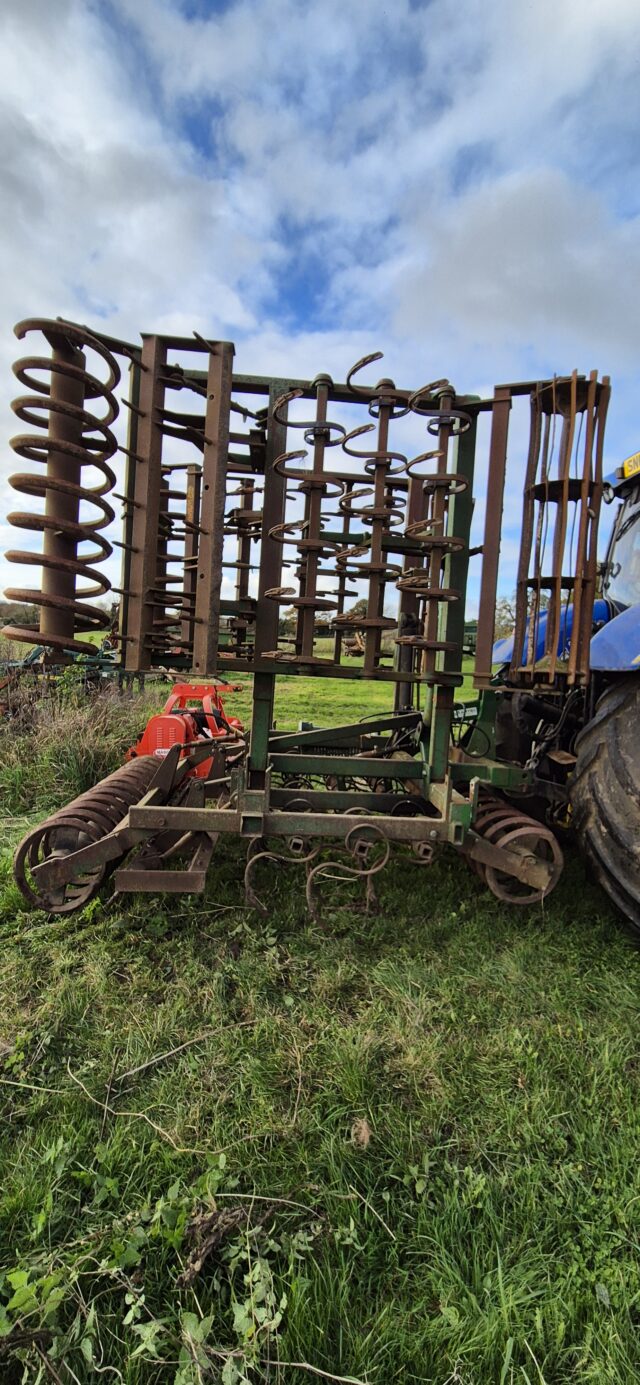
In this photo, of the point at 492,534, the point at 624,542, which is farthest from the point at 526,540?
the point at 624,542

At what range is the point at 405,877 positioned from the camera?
365cm

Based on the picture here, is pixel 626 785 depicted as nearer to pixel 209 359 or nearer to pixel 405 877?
pixel 405 877

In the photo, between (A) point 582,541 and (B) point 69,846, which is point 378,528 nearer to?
(A) point 582,541

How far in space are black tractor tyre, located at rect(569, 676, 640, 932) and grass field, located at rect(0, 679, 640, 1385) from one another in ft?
1.28

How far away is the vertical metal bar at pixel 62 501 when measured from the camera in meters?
2.21

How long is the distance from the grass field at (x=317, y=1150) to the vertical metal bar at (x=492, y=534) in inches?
49.6

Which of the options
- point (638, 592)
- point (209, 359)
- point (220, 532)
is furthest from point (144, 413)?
point (638, 592)

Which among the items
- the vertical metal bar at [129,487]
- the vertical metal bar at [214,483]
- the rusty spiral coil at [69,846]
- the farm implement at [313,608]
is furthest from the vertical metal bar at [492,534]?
the rusty spiral coil at [69,846]

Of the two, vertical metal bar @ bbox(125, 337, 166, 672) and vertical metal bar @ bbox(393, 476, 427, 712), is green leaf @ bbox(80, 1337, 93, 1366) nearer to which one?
vertical metal bar @ bbox(125, 337, 166, 672)

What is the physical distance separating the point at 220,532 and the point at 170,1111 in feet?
6.70

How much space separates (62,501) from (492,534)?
6.01 ft

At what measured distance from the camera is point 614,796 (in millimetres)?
2701

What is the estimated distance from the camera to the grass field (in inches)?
54.8

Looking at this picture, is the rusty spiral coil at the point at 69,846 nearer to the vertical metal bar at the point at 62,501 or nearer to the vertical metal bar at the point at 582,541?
the vertical metal bar at the point at 62,501
